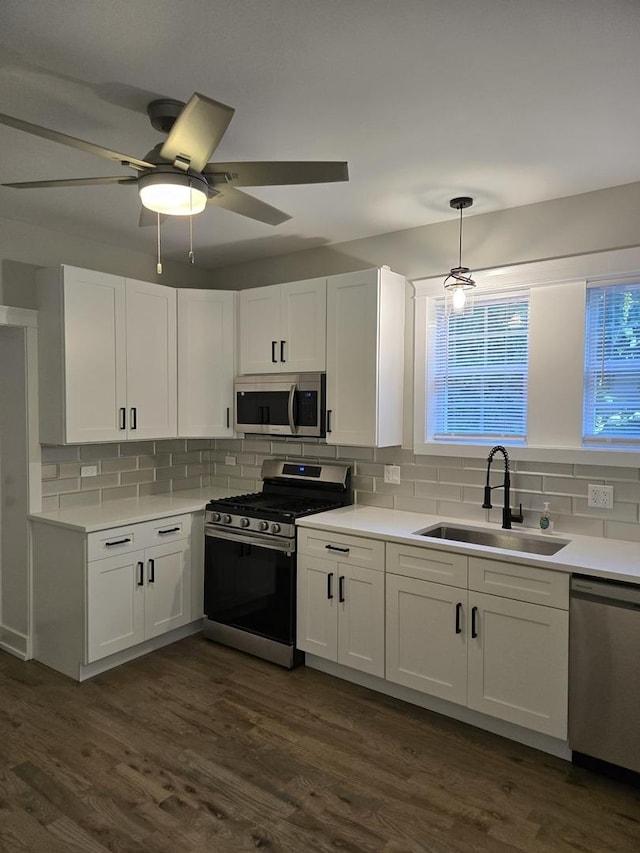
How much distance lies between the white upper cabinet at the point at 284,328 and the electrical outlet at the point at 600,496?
1.71 metres

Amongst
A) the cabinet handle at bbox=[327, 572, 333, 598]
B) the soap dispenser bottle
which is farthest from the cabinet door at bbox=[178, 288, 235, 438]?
the soap dispenser bottle

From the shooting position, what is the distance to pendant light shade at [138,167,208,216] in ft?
6.36

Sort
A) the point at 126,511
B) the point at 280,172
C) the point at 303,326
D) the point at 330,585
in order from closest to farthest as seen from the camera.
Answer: the point at 280,172, the point at 330,585, the point at 126,511, the point at 303,326

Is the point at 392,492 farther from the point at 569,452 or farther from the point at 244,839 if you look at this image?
the point at 244,839

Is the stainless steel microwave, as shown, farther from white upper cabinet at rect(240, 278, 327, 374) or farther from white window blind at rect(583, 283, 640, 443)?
white window blind at rect(583, 283, 640, 443)

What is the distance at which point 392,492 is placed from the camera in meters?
3.70

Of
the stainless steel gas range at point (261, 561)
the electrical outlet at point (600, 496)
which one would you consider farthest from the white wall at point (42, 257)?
the electrical outlet at point (600, 496)

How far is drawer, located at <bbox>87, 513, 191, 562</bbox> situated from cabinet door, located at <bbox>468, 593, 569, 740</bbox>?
75.5 inches

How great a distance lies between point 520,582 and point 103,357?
2.69 metres

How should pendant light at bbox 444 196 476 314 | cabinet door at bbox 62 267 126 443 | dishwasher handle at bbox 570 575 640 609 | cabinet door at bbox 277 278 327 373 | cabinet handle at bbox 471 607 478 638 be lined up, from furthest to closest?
1. cabinet door at bbox 277 278 327 373
2. cabinet door at bbox 62 267 126 443
3. pendant light at bbox 444 196 476 314
4. cabinet handle at bbox 471 607 478 638
5. dishwasher handle at bbox 570 575 640 609

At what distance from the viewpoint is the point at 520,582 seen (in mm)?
2590

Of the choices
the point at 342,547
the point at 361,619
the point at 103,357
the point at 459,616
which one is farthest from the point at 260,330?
the point at 459,616

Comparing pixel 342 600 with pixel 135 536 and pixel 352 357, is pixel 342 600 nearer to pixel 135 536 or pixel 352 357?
pixel 135 536

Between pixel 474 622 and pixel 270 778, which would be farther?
pixel 474 622
